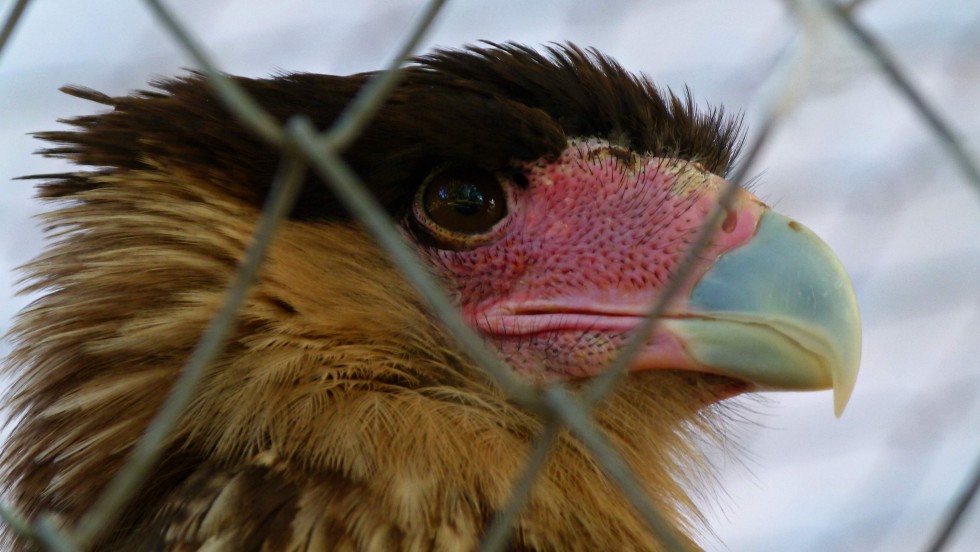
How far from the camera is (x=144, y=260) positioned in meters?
1.87

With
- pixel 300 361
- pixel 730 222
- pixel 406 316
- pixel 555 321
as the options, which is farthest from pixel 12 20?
pixel 730 222

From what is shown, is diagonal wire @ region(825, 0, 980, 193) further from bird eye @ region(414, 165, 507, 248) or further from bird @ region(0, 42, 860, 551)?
bird eye @ region(414, 165, 507, 248)

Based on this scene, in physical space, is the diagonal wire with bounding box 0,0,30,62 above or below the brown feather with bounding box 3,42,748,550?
above

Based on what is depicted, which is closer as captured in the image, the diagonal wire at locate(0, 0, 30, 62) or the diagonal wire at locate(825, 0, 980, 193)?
the diagonal wire at locate(825, 0, 980, 193)

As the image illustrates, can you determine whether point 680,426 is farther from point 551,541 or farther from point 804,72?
point 804,72

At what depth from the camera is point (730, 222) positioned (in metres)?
1.87

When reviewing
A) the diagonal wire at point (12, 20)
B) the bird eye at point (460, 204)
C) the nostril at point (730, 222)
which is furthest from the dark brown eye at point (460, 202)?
the diagonal wire at point (12, 20)

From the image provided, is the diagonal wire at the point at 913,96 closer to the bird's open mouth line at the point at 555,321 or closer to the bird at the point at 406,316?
the bird at the point at 406,316

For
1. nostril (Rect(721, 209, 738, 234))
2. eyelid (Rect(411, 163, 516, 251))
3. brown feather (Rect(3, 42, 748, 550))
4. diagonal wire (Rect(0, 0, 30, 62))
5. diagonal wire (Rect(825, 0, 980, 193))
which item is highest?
diagonal wire (Rect(825, 0, 980, 193))

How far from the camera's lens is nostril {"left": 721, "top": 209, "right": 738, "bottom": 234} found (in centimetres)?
186

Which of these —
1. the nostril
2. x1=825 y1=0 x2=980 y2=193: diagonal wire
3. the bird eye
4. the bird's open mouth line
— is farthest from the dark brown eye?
x1=825 y1=0 x2=980 y2=193: diagonal wire

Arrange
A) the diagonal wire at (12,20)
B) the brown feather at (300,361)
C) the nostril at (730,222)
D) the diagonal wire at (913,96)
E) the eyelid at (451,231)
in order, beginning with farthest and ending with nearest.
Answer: the eyelid at (451,231) → the nostril at (730,222) → the brown feather at (300,361) → the diagonal wire at (12,20) → the diagonal wire at (913,96)

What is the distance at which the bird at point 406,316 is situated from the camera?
164 centimetres

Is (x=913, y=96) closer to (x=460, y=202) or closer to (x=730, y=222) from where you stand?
(x=730, y=222)
